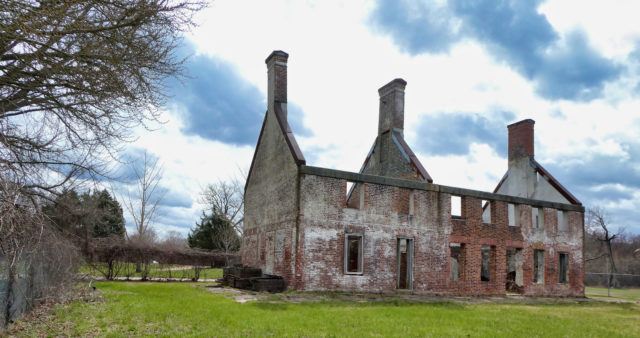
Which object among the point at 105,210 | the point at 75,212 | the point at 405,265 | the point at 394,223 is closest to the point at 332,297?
the point at 394,223

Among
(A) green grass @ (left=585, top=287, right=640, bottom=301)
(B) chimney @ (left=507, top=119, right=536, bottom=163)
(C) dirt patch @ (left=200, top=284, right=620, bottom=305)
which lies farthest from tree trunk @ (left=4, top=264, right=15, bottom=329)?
(A) green grass @ (left=585, top=287, right=640, bottom=301)

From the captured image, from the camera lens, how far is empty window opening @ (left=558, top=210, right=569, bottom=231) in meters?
23.5

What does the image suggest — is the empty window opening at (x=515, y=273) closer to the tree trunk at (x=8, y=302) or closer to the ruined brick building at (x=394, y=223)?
the ruined brick building at (x=394, y=223)

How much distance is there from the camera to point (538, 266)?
2270 centimetres

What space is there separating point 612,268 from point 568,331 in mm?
38632

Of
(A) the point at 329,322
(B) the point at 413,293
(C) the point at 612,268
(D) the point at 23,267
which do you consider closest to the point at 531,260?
A: (B) the point at 413,293

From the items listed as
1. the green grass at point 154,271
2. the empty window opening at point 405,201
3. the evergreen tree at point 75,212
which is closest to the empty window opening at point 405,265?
the empty window opening at point 405,201

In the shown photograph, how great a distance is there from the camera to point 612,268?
43.0 metres

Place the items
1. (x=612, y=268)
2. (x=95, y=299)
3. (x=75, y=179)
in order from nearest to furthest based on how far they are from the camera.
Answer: (x=75, y=179)
(x=95, y=299)
(x=612, y=268)

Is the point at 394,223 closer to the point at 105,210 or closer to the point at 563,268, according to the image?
the point at 105,210

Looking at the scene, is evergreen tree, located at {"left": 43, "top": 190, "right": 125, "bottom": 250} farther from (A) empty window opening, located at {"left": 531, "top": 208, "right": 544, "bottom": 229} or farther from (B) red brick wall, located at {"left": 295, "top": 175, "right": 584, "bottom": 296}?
Answer: (A) empty window opening, located at {"left": 531, "top": 208, "right": 544, "bottom": 229}

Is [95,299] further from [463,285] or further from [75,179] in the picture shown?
[463,285]

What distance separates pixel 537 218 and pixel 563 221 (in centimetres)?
117

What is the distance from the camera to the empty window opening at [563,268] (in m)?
23.3
